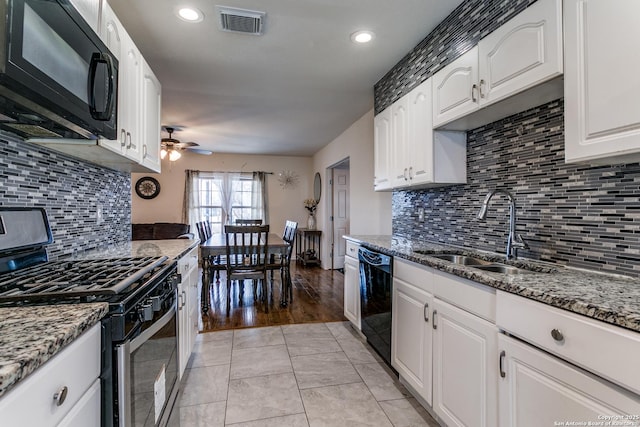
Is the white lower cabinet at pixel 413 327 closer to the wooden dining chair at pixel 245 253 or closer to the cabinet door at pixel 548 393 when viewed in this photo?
the cabinet door at pixel 548 393

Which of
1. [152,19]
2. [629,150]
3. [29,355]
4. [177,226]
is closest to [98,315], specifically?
[29,355]

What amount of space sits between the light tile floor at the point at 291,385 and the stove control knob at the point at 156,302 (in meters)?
0.87

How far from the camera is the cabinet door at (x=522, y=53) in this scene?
1.31m

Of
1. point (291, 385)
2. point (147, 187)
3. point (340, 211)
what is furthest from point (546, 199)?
point (147, 187)

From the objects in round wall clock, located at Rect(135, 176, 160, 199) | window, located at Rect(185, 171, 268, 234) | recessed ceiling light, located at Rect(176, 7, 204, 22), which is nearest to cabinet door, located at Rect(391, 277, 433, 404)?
recessed ceiling light, located at Rect(176, 7, 204, 22)

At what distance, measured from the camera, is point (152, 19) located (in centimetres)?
203

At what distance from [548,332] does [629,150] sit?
67 cm

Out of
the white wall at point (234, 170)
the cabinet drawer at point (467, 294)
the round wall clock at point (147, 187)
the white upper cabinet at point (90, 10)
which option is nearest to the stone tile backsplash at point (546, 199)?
the cabinet drawer at point (467, 294)

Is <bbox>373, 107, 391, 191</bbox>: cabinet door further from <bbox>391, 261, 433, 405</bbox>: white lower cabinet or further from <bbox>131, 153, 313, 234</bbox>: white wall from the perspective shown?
<bbox>131, 153, 313, 234</bbox>: white wall

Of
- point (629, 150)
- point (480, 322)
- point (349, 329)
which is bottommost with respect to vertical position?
point (349, 329)

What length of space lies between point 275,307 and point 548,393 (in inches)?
116

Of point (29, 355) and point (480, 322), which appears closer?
point (29, 355)

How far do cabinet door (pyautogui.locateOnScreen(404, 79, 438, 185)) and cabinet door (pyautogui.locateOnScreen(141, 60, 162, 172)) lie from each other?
1.88 m

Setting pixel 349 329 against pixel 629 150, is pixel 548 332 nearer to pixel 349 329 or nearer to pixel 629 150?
pixel 629 150
